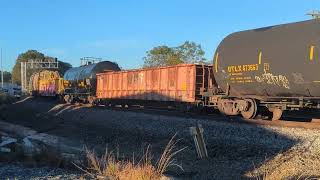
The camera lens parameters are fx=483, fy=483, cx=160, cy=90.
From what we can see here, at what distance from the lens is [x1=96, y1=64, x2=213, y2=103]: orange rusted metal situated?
25250 mm

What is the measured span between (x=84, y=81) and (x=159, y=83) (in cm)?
1402

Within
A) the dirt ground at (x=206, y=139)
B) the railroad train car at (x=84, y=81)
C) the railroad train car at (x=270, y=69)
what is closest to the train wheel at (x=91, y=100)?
the railroad train car at (x=84, y=81)

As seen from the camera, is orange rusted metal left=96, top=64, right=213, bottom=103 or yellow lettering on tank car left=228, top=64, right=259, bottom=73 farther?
orange rusted metal left=96, top=64, right=213, bottom=103

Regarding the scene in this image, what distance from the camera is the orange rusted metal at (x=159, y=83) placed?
2525 centimetres

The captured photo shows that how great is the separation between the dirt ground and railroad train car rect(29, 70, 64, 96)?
2426 centimetres

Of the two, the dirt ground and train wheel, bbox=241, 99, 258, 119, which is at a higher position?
train wheel, bbox=241, 99, 258, 119

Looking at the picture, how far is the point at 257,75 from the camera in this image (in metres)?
19.0

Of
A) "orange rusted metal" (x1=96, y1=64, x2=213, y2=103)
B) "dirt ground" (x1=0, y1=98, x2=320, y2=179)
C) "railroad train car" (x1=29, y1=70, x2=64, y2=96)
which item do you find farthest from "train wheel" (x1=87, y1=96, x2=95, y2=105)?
"dirt ground" (x1=0, y1=98, x2=320, y2=179)

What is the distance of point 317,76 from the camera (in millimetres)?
16625

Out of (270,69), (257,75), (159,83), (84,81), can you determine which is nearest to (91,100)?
(84,81)

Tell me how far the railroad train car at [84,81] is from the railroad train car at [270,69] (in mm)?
20300

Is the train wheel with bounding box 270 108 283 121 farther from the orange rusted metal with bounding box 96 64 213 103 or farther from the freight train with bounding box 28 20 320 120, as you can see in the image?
the orange rusted metal with bounding box 96 64 213 103

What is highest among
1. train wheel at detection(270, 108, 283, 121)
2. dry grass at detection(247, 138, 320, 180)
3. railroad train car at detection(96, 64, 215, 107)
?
railroad train car at detection(96, 64, 215, 107)

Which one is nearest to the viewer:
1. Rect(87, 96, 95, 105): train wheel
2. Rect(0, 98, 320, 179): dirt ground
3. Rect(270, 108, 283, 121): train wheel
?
Rect(0, 98, 320, 179): dirt ground
